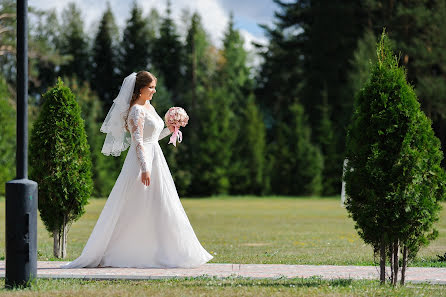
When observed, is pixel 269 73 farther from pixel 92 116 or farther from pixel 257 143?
pixel 92 116

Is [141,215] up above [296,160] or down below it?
below

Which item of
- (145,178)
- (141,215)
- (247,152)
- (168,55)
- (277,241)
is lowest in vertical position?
(277,241)

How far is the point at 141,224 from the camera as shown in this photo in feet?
27.0

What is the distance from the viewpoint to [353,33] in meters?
48.4

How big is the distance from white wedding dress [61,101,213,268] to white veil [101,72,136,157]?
231 mm

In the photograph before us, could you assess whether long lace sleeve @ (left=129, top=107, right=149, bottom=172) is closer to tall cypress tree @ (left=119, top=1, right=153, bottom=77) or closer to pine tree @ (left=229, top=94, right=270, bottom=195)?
pine tree @ (left=229, top=94, right=270, bottom=195)

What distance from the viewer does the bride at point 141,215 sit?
8141 mm

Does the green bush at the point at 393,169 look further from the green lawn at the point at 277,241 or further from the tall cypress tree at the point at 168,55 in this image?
the tall cypress tree at the point at 168,55

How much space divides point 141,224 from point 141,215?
115mm

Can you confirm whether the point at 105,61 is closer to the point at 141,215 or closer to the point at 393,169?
the point at 141,215

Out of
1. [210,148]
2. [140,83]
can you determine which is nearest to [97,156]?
[210,148]

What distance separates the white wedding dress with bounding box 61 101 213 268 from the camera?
26.7 ft

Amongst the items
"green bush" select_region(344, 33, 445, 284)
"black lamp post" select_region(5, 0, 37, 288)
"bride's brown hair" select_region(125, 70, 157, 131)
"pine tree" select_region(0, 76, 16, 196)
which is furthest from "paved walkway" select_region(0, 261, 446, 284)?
"pine tree" select_region(0, 76, 16, 196)

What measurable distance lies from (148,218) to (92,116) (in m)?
36.1
